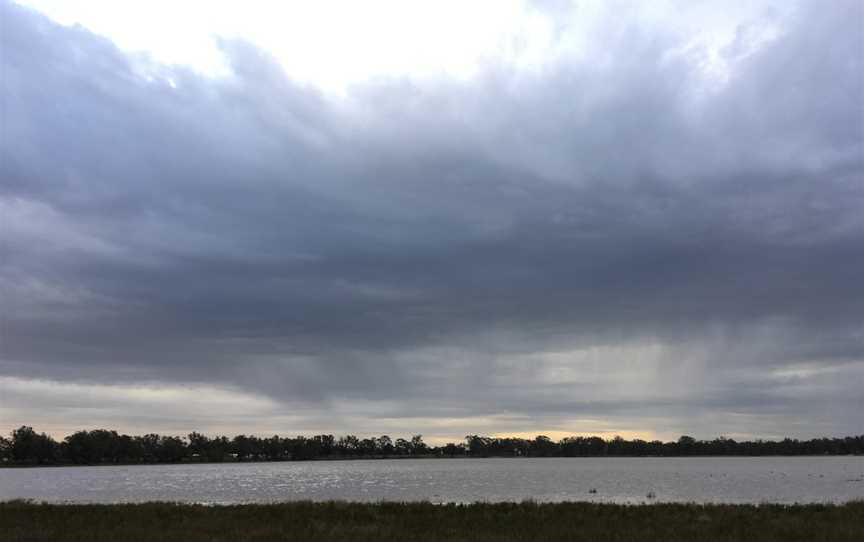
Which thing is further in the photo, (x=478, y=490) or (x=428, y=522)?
(x=478, y=490)

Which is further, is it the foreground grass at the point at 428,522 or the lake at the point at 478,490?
the lake at the point at 478,490

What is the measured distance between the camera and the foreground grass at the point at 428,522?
26.4 meters

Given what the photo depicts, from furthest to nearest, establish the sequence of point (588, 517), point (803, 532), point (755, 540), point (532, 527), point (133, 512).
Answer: point (133, 512)
point (588, 517)
point (532, 527)
point (803, 532)
point (755, 540)

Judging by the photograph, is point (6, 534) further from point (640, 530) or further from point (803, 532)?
point (803, 532)

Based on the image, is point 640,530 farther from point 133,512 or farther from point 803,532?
point 133,512

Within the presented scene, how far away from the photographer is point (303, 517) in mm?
32531

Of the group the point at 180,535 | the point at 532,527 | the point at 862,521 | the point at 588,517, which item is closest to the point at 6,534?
the point at 180,535

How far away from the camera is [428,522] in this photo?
102ft

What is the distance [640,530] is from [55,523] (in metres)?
24.4

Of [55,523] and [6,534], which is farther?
[55,523]

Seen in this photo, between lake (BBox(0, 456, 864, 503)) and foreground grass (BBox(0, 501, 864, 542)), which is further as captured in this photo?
lake (BBox(0, 456, 864, 503))

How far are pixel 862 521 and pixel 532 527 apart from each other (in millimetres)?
14245

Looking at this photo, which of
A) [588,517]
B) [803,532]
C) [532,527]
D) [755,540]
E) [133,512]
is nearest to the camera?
[755,540]

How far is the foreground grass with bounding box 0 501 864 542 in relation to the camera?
2636 cm
